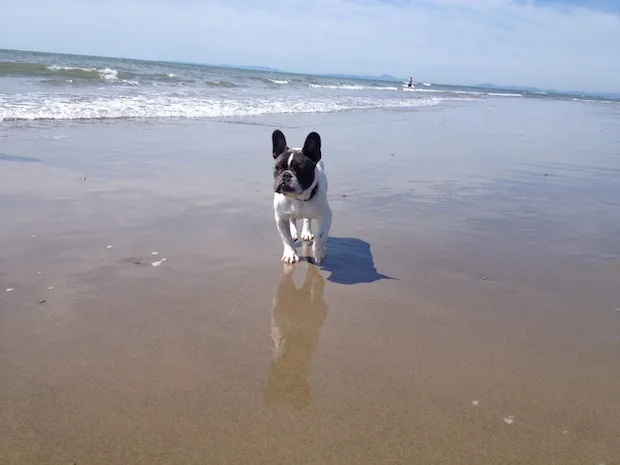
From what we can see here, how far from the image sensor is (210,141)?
433 inches

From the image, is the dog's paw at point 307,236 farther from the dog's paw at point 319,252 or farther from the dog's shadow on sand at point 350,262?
the dog's paw at point 319,252

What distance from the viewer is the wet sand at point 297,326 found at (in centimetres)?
244

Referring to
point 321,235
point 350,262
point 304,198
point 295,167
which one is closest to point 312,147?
point 295,167

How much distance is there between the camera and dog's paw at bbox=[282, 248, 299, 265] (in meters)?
4.78

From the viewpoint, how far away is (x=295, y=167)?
4625mm

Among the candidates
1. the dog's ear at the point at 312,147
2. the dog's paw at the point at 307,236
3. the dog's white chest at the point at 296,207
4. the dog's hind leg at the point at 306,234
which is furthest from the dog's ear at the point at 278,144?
the dog's paw at the point at 307,236

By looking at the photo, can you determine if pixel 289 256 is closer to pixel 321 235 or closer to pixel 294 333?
pixel 321 235

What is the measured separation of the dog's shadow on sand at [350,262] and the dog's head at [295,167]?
0.70m

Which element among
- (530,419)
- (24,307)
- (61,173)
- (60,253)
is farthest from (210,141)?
(530,419)

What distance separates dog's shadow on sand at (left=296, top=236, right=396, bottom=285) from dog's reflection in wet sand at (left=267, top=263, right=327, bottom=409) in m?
0.16

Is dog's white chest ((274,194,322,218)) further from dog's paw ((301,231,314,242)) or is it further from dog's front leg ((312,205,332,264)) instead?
dog's paw ((301,231,314,242))

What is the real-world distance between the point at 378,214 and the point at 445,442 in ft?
13.5

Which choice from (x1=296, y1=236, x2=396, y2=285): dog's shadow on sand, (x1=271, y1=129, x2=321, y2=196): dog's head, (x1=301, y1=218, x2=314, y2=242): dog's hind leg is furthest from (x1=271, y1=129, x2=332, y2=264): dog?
(x1=301, y1=218, x2=314, y2=242): dog's hind leg

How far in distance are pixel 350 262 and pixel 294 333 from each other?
1563mm
